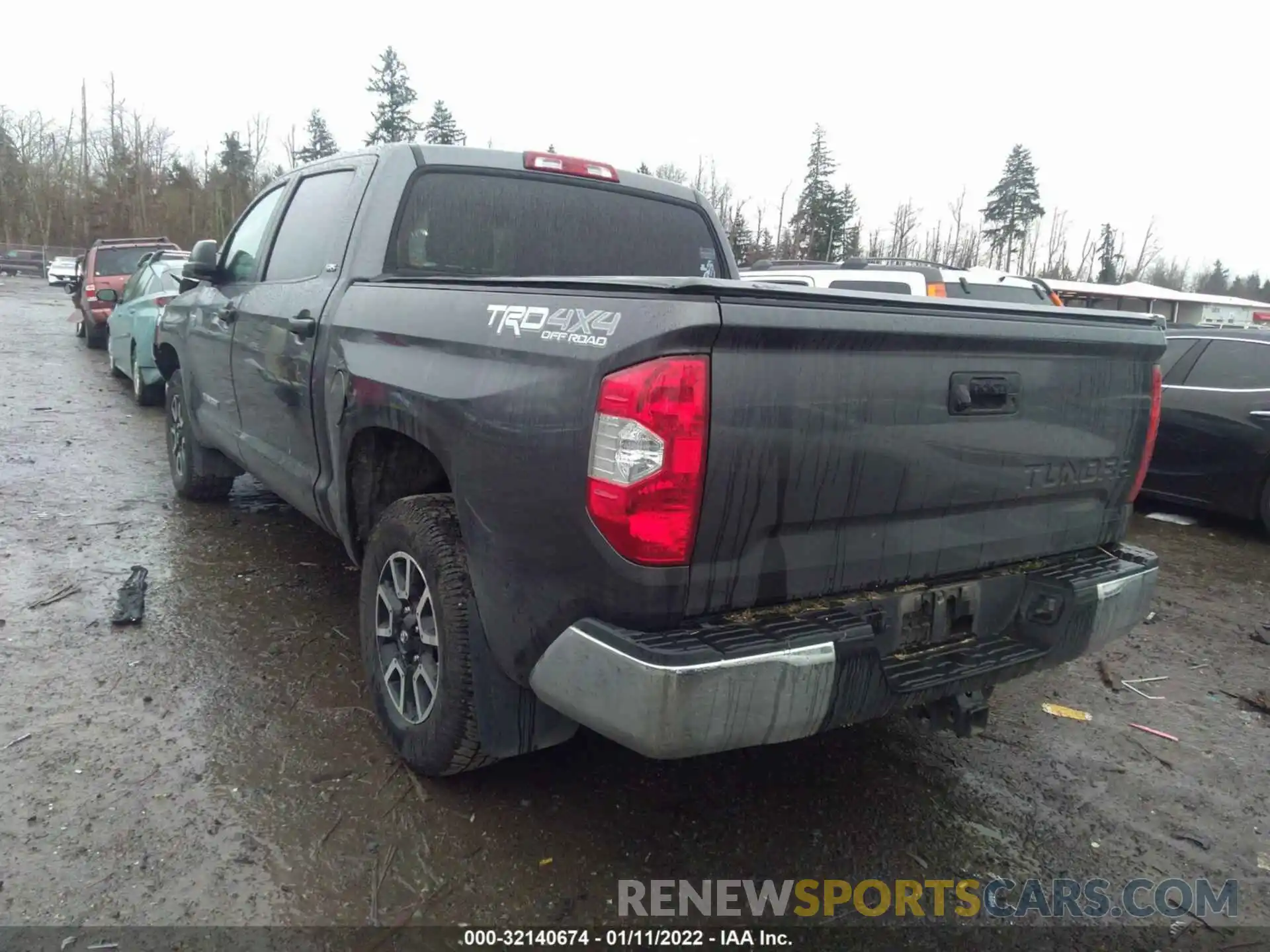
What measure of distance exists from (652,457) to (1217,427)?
663 cm

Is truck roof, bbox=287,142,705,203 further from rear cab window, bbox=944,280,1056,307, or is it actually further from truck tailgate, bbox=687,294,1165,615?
rear cab window, bbox=944,280,1056,307

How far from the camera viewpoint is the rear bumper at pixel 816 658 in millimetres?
1976

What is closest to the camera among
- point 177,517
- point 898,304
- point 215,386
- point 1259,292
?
point 898,304

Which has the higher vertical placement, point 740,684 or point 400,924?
point 740,684

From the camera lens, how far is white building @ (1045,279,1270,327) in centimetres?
3356

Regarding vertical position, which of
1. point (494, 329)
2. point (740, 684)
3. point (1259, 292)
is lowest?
point (740, 684)

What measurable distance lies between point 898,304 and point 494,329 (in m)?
1.06

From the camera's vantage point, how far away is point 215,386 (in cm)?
479

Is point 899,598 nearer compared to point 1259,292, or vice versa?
point 899,598

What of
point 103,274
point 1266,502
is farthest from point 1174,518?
point 103,274

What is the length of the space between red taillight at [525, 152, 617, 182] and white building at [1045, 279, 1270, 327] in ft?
92.7

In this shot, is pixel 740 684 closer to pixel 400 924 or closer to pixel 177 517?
pixel 400 924

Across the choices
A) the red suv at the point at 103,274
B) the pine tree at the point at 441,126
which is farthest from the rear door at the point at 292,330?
the pine tree at the point at 441,126

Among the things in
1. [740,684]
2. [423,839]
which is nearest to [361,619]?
[423,839]
